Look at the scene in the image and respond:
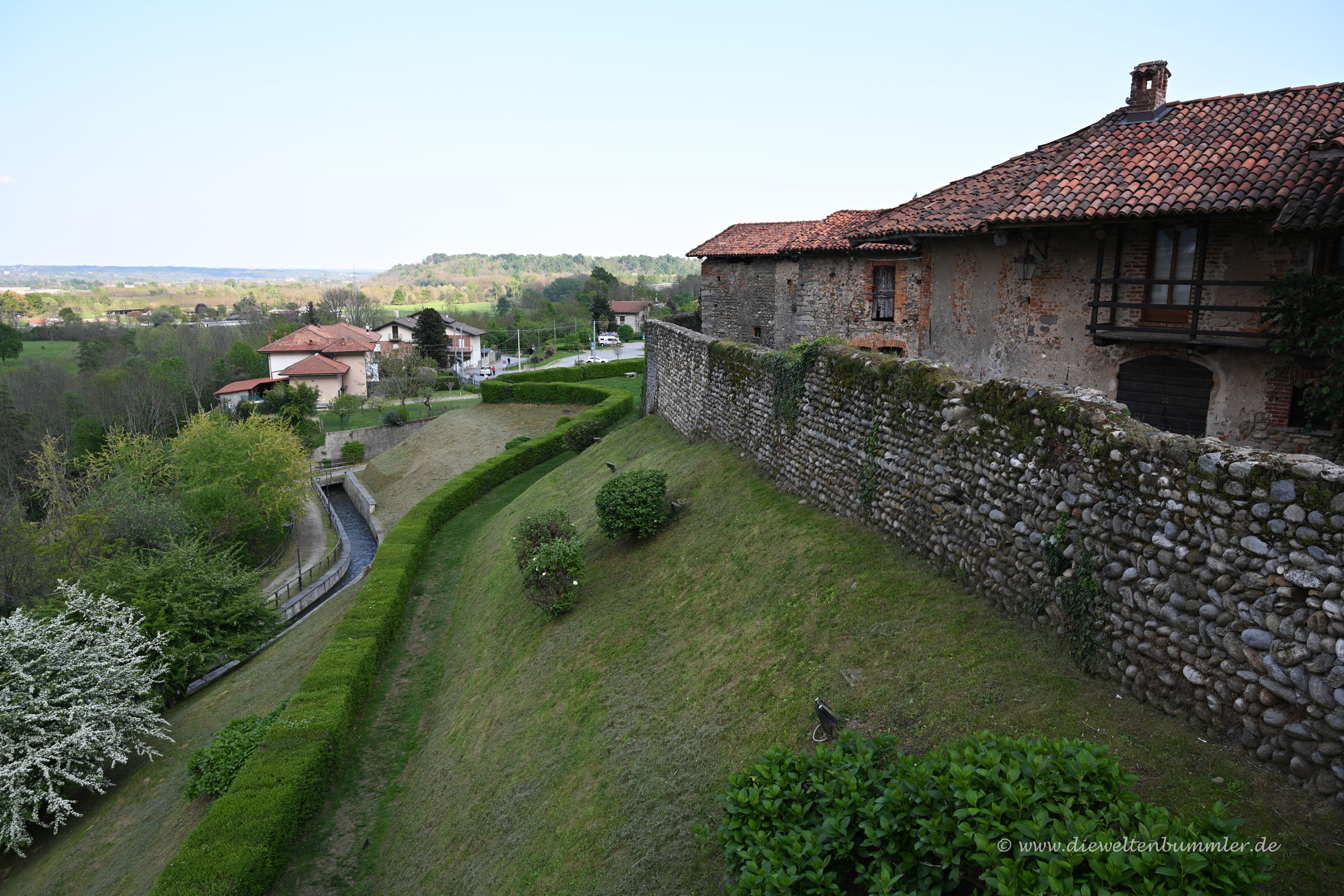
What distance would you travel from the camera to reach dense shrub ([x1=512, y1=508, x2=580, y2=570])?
16.5 m

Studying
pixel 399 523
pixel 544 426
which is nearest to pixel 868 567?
pixel 399 523

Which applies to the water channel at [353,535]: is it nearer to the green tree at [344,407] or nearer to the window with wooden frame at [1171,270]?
the green tree at [344,407]

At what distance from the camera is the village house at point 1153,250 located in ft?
34.5

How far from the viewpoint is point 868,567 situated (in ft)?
33.2

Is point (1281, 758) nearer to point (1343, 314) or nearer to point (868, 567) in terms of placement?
point (868, 567)

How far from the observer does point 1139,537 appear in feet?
21.1

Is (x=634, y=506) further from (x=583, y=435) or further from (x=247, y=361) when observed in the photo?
(x=247, y=361)

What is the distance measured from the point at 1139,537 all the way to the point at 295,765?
1299cm

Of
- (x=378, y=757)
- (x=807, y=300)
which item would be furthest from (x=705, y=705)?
(x=807, y=300)

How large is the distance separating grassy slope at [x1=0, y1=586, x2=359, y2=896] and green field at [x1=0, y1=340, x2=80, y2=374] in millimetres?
79183

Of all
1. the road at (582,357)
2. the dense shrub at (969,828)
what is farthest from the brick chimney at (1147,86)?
the road at (582,357)

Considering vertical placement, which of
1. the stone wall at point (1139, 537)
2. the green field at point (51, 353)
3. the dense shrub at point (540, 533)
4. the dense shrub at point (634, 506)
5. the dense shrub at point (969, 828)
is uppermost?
the stone wall at point (1139, 537)

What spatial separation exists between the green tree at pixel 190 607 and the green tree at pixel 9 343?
8601cm

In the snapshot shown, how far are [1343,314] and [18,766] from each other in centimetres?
2263
